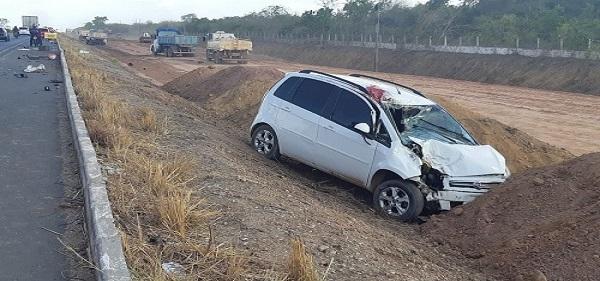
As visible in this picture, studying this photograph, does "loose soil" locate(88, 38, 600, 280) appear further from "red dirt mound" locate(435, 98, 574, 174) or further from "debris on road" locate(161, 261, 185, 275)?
"red dirt mound" locate(435, 98, 574, 174)

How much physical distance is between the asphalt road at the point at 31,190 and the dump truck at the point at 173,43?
41.7 m

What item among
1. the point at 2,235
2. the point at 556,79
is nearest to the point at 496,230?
the point at 2,235

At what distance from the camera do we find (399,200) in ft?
28.9

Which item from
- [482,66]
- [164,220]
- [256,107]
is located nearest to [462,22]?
[482,66]

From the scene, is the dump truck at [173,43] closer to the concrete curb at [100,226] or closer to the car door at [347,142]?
the car door at [347,142]

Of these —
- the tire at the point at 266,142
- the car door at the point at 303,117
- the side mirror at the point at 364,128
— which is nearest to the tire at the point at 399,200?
the side mirror at the point at 364,128

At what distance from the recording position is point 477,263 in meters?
7.27

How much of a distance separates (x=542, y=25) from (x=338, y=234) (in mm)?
45255

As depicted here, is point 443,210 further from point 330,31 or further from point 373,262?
point 330,31

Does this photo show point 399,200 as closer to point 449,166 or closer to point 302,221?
point 449,166

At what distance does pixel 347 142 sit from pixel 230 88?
45.4 ft

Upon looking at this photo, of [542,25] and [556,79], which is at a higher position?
[542,25]

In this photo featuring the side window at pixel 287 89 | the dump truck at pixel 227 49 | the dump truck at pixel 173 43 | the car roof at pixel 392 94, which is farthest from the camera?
the dump truck at pixel 173 43

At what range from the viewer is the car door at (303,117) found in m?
10.1
